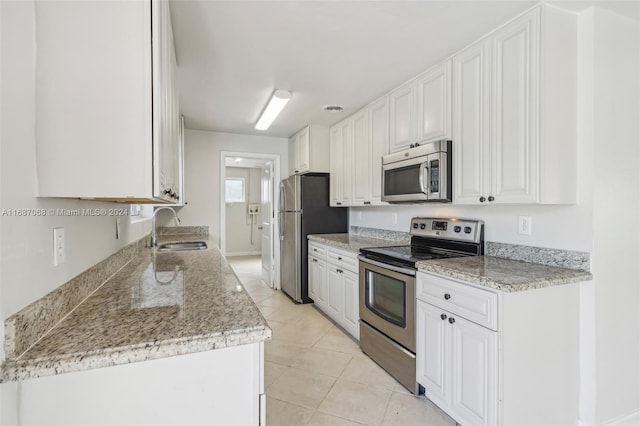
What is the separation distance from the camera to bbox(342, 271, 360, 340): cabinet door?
9.55 ft

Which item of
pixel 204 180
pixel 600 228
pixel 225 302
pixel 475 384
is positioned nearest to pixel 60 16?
pixel 225 302

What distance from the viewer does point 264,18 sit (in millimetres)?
1800

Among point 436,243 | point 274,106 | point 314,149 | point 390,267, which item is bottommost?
point 390,267

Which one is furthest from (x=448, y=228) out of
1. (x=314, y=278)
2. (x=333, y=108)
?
(x=314, y=278)

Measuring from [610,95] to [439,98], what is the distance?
943 mm

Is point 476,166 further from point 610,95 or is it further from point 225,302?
point 225,302

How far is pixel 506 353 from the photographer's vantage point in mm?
1529

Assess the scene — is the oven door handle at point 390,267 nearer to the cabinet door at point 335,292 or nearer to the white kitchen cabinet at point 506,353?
the white kitchen cabinet at point 506,353

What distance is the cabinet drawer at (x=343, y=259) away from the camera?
2.94 m

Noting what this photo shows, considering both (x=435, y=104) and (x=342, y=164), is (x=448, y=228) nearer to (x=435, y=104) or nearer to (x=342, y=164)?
(x=435, y=104)

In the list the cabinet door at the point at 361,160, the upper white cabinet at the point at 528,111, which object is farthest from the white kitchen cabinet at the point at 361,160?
the upper white cabinet at the point at 528,111

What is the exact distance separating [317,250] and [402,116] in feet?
5.97

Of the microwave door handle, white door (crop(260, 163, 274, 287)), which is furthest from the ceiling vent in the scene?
white door (crop(260, 163, 274, 287))

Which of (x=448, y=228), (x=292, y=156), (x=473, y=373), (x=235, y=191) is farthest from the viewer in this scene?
(x=235, y=191)
